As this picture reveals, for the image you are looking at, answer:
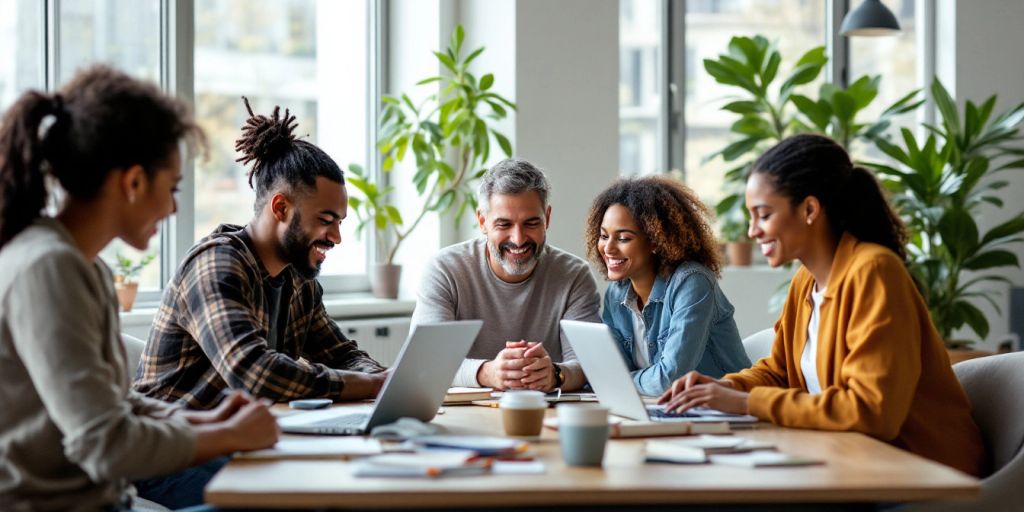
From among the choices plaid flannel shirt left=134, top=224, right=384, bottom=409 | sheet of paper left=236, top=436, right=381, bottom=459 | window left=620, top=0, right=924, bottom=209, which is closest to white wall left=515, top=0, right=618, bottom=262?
window left=620, top=0, right=924, bottom=209

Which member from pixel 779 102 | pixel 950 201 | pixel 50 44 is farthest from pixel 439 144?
pixel 950 201

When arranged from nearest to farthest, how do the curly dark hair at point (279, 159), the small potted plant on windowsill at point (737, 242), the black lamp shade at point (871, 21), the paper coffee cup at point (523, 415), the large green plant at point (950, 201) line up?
the paper coffee cup at point (523, 415) < the curly dark hair at point (279, 159) < the black lamp shade at point (871, 21) < the large green plant at point (950, 201) < the small potted plant on windowsill at point (737, 242)

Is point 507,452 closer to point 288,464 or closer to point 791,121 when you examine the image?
point 288,464

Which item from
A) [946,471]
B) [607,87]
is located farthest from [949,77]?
[946,471]

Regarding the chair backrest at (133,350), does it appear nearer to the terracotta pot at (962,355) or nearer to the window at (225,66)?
the window at (225,66)

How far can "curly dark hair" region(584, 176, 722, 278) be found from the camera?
296 cm

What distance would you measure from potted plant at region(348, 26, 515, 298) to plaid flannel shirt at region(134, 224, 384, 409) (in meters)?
2.09

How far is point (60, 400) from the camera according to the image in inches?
60.4

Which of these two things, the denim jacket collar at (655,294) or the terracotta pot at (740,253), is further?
the terracotta pot at (740,253)

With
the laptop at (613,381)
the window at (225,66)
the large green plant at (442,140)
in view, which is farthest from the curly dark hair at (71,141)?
the large green plant at (442,140)

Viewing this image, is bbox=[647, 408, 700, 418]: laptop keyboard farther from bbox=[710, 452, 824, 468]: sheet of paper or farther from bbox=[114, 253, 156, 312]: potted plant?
bbox=[114, 253, 156, 312]: potted plant

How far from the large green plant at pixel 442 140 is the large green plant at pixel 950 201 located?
1779 mm

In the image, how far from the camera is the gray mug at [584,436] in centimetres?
166

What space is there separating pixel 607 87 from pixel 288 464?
3.75m
